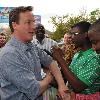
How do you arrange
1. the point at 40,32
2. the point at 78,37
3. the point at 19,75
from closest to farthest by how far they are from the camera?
the point at 19,75 → the point at 78,37 → the point at 40,32

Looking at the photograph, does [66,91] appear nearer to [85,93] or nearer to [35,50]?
[85,93]

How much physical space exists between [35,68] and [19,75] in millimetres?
236

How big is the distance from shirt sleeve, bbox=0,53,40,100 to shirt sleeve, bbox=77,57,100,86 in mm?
481

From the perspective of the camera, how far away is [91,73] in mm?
4047

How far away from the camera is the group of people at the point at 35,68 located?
392 centimetres

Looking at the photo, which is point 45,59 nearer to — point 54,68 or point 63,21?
point 54,68

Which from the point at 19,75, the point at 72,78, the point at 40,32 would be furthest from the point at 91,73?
the point at 40,32

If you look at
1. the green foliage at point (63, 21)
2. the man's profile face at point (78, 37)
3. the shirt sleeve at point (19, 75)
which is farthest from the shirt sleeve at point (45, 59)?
the green foliage at point (63, 21)

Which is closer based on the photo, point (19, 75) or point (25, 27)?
point (19, 75)

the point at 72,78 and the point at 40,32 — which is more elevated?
the point at 72,78

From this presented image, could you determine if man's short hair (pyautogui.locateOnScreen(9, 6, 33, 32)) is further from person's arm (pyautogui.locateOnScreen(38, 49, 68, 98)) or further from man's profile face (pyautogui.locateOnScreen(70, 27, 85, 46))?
man's profile face (pyautogui.locateOnScreen(70, 27, 85, 46))

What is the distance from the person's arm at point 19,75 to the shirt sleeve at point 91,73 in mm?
448

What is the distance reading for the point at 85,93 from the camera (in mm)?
4191

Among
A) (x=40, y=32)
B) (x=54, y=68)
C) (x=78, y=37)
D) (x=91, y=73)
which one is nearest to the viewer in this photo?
(x=91, y=73)
